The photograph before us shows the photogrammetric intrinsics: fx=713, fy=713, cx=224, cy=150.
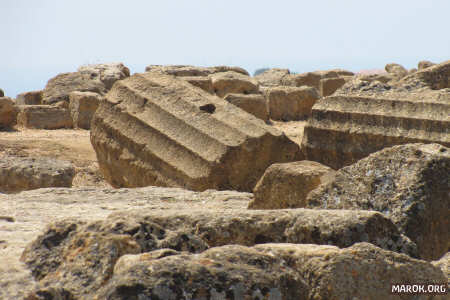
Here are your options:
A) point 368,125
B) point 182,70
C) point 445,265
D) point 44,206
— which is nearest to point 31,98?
point 182,70

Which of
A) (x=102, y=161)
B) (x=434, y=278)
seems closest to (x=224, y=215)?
(x=434, y=278)

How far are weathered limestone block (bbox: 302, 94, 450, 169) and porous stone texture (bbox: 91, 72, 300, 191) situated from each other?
0.34 meters

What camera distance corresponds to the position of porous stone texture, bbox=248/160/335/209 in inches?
174

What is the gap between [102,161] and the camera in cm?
761

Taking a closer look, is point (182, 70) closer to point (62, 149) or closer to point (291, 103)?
point (291, 103)

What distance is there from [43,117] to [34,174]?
640cm

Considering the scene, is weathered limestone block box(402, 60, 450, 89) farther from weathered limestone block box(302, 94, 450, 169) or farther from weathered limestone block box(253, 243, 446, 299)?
weathered limestone block box(253, 243, 446, 299)

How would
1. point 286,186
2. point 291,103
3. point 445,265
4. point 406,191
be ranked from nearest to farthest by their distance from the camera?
point 445,265 < point 406,191 < point 286,186 < point 291,103

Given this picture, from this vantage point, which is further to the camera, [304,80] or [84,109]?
[304,80]

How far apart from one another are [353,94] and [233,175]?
1.59m

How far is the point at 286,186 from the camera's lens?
4465 mm

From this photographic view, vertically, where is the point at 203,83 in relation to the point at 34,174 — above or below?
above

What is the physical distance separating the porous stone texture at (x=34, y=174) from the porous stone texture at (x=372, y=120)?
2390 mm

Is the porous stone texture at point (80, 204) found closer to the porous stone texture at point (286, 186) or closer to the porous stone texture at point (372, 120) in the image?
the porous stone texture at point (286, 186)
